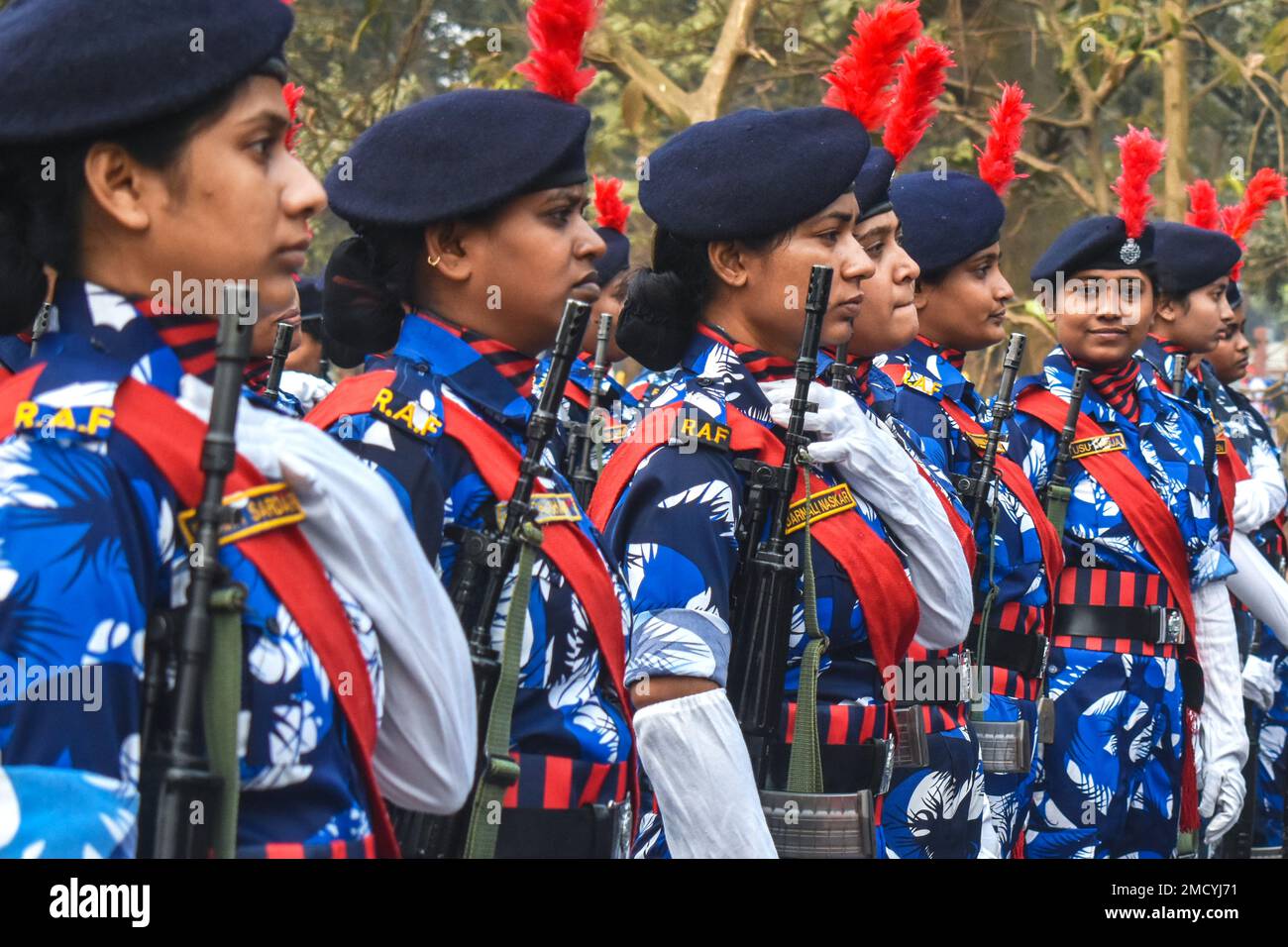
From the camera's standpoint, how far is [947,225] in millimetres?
5488

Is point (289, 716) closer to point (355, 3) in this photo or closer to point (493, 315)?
point (493, 315)

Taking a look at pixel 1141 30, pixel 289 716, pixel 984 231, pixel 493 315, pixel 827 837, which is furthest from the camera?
pixel 1141 30

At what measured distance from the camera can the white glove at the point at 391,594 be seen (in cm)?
222

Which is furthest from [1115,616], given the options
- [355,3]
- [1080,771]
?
[355,3]

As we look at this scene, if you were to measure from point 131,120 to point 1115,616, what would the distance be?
4.45 meters

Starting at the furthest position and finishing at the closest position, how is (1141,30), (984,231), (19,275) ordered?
(1141,30), (984,231), (19,275)

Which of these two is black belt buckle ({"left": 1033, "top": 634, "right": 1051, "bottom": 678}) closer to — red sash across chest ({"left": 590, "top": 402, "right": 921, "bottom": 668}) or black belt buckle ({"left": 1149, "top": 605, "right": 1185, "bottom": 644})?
black belt buckle ({"left": 1149, "top": 605, "right": 1185, "bottom": 644})

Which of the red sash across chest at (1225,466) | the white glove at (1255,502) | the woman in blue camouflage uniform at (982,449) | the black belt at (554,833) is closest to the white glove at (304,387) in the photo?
the woman in blue camouflage uniform at (982,449)

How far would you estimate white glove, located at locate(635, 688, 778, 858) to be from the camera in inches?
132

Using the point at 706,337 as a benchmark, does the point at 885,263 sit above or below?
above

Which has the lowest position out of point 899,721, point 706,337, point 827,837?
point 827,837

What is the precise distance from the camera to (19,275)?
233cm

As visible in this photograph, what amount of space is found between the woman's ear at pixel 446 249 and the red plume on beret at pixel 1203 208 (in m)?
5.21

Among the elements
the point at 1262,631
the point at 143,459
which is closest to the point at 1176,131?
the point at 1262,631
